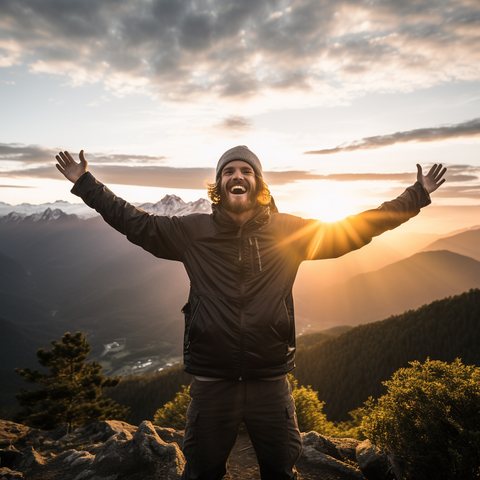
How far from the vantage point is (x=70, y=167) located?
407 cm

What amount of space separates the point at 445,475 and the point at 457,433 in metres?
0.98

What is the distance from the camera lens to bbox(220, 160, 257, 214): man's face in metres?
3.66

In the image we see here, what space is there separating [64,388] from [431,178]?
30.0 metres

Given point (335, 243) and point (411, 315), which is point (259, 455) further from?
point (411, 315)

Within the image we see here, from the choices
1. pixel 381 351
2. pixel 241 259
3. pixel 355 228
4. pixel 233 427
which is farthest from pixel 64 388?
pixel 381 351

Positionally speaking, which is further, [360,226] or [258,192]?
[258,192]

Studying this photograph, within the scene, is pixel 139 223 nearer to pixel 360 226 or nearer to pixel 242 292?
pixel 242 292

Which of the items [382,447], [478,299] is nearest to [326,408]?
[478,299]

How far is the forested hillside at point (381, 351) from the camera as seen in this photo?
91.7 metres

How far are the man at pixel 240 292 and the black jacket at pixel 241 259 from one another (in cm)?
1

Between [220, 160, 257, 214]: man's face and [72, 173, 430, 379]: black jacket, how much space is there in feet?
0.51

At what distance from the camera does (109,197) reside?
12.4 ft

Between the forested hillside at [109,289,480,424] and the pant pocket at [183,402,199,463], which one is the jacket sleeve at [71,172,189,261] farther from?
the forested hillside at [109,289,480,424]

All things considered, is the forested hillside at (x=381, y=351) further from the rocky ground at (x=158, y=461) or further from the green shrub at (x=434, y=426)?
the green shrub at (x=434, y=426)
